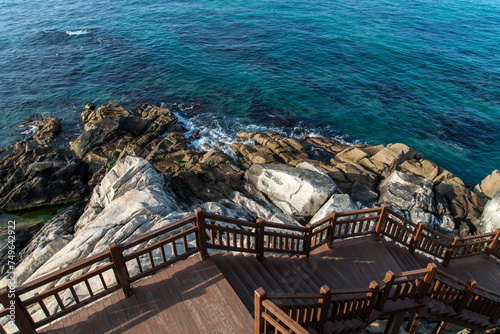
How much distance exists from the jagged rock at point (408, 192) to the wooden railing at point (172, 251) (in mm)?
6700

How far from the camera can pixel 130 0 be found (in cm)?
7431

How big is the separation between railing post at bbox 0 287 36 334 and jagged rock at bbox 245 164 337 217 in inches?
545

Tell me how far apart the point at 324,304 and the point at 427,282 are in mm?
4129

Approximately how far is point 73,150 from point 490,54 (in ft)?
197

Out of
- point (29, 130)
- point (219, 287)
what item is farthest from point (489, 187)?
point (29, 130)

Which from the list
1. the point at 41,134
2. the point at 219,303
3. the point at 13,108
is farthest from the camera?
the point at 13,108

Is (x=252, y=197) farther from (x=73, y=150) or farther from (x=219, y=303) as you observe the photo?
(x=73, y=150)

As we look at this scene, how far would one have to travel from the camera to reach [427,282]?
28.6 feet

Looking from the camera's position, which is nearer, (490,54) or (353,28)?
(490,54)

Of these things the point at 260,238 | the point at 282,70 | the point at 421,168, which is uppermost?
the point at 260,238

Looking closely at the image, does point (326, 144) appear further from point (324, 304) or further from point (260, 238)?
point (324, 304)

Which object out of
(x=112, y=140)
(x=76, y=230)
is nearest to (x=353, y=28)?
(x=112, y=140)

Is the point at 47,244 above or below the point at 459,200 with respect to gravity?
above

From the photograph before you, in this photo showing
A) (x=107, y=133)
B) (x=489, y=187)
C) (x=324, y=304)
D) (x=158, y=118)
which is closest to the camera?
(x=324, y=304)
